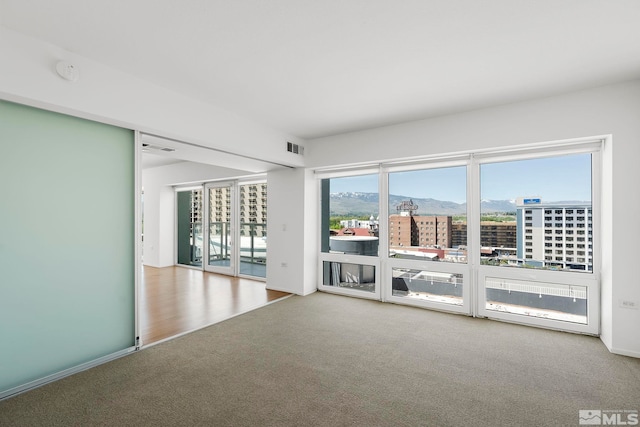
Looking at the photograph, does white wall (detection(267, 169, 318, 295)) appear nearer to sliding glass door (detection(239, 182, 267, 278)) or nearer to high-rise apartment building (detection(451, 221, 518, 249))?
sliding glass door (detection(239, 182, 267, 278))

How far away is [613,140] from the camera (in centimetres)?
318

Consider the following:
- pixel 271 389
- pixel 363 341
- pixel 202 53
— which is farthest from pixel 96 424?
pixel 202 53

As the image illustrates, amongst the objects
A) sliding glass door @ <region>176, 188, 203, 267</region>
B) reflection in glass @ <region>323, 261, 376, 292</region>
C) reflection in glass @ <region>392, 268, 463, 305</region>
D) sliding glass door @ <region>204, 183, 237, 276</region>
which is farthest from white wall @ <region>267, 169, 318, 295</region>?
sliding glass door @ <region>176, 188, 203, 267</region>

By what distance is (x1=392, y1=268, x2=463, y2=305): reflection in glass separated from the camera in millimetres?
4465

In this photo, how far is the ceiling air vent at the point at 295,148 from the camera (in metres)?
5.11

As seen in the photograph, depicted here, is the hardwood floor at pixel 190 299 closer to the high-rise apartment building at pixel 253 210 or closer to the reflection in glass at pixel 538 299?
the high-rise apartment building at pixel 253 210

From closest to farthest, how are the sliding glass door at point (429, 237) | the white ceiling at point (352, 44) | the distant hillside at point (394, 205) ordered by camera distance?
the white ceiling at point (352, 44) < the distant hillside at point (394, 205) < the sliding glass door at point (429, 237)

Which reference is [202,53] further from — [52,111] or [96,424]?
[96,424]

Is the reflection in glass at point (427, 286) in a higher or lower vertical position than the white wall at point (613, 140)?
lower

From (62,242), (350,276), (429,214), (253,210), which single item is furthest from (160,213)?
(429,214)

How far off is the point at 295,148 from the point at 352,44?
285 centimetres

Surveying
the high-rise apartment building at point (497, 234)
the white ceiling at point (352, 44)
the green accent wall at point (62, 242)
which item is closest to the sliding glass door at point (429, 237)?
the high-rise apartment building at point (497, 234)

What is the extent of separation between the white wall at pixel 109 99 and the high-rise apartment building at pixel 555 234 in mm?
3856

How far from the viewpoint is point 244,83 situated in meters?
3.22
